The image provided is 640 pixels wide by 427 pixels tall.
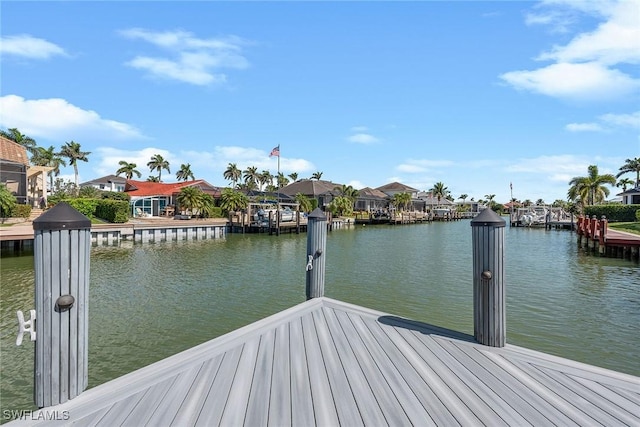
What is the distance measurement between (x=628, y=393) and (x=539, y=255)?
19.1m

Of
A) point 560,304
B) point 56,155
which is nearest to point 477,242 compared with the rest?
point 560,304

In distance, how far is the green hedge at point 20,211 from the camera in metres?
22.4

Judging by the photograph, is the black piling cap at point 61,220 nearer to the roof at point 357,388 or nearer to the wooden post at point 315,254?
the roof at point 357,388

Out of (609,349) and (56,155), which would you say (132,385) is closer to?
(609,349)

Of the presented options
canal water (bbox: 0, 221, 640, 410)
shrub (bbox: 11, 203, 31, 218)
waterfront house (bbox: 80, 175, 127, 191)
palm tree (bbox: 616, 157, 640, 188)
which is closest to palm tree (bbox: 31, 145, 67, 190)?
waterfront house (bbox: 80, 175, 127, 191)

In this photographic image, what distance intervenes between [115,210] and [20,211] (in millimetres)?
5607

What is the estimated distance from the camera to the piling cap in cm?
372

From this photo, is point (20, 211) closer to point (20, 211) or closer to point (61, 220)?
point (20, 211)

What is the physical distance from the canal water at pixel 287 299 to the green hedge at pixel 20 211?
886 centimetres

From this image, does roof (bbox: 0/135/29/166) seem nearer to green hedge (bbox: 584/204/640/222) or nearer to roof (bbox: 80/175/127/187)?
roof (bbox: 80/175/127/187)

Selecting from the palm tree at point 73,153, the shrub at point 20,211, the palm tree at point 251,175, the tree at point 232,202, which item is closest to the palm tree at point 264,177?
the palm tree at point 251,175

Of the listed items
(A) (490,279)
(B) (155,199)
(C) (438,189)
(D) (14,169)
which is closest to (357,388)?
(A) (490,279)

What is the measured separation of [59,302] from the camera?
2.64m

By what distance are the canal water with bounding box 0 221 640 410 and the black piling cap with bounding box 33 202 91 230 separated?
3.54m
